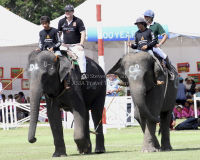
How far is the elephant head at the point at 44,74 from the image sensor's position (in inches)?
444

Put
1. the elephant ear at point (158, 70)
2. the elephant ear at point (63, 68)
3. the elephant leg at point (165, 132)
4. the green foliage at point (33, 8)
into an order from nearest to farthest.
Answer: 1. the elephant ear at point (63, 68)
2. the elephant ear at point (158, 70)
3. the elephant leg at point (165, 132)
4. the green foliage at point (33, 8)

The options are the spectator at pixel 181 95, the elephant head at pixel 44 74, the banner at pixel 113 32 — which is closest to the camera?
the elephant head at pixel 44 74

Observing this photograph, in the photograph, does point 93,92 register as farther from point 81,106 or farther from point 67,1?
point 67,1

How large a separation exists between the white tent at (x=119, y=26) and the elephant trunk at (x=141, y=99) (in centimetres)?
1352

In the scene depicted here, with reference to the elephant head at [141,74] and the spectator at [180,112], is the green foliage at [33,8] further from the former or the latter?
the elephant head at [141,74]

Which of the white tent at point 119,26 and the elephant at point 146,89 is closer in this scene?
the elephant at point 146,89

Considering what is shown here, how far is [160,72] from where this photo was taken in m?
11.9

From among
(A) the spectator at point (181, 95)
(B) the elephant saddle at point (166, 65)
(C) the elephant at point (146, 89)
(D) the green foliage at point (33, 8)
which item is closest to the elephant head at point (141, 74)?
(C) the elephant at point (146, 89)

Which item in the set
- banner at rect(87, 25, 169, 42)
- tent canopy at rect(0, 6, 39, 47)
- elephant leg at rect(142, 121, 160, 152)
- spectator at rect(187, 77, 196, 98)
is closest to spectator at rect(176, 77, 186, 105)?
spectator at rect(187, 77, 196, 98)

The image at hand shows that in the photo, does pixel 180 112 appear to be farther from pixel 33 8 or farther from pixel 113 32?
pixel 33 8

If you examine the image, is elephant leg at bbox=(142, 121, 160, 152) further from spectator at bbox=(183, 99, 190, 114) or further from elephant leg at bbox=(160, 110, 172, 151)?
spectator at bbox=(183, 99, 190, 114)

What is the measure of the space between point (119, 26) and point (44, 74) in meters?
14.0

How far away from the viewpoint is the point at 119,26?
25.1m

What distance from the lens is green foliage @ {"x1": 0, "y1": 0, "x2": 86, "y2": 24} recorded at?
42.8m
